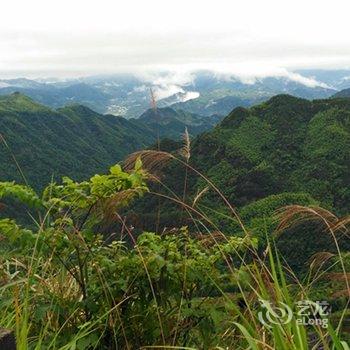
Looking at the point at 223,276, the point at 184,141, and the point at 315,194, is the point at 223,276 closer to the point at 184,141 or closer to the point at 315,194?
the point at 184,141

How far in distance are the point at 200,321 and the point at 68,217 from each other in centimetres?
128

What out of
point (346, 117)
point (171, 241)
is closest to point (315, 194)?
point (346, 117)

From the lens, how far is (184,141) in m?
3.90
